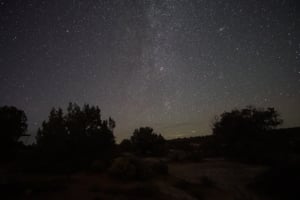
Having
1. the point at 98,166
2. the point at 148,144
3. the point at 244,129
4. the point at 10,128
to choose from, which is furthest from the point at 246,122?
the point at 10,128

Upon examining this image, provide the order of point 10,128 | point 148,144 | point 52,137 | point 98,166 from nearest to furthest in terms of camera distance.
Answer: point 98,166
point 52,137
point 10,128
point 148,144

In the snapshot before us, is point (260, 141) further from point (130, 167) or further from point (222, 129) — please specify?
point (130, 167)

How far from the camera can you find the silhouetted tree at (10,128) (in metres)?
19.9

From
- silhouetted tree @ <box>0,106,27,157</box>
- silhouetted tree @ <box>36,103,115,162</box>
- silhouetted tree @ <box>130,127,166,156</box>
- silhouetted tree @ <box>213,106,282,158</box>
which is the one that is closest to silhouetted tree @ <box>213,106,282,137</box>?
silhouetted tree @ <box>213,106,282,158</box>

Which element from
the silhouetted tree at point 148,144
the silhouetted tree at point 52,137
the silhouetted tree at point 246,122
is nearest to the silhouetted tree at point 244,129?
the silhouetted tree at point 246,122

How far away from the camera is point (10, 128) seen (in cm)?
2155

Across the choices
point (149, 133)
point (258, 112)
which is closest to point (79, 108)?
point (149, 133)

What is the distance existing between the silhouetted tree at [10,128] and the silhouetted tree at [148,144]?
12793mm

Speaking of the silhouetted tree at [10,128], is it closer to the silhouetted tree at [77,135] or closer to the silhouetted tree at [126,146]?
the silhouetted tree at [77,135]

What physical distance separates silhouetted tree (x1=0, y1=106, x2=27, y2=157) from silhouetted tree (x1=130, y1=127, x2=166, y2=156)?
1279cm

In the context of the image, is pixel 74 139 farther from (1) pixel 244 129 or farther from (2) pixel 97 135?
(1) pixel 244 129

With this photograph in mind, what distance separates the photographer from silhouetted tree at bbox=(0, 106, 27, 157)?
65.2 feet

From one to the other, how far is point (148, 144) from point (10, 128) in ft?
48.7

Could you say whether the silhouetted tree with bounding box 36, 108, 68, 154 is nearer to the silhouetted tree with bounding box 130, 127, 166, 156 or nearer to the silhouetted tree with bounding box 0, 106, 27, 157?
the silhouetted tree with bounding box 0, 106, 27, 157
